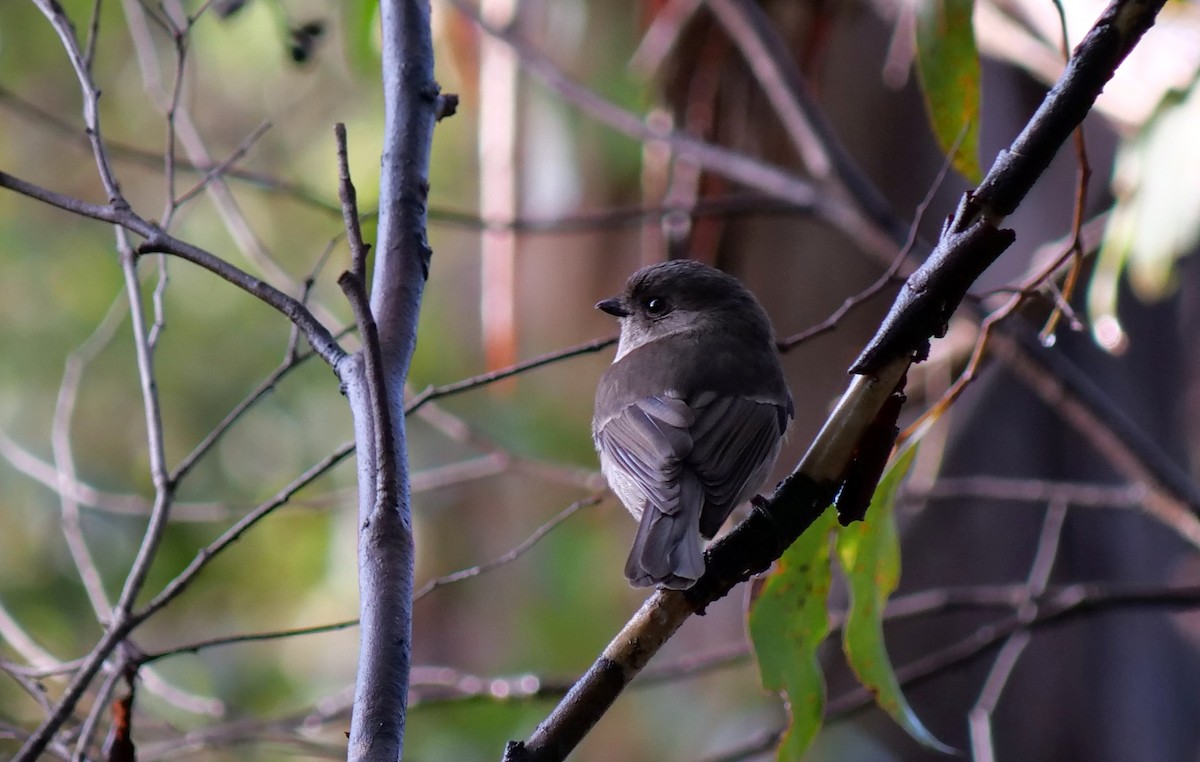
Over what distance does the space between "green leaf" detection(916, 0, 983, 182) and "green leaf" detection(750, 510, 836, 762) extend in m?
0.98

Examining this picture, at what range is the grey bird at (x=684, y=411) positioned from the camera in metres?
2.56

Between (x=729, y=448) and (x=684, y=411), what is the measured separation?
0.80 feet

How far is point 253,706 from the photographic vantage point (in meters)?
7.14

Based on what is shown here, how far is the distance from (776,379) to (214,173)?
159 cm

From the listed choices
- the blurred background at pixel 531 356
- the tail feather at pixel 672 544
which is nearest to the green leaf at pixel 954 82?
the blurred background at pixel 531 356

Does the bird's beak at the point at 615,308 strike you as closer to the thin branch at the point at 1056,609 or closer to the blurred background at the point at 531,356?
the blurred background at the point at 531,356

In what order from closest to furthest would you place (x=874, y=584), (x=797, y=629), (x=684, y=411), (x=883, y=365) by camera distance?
(x=883, y=365)
(x=797, y=629)
(x=874, y=584)
(x=684, y=411)

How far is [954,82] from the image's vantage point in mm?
2932

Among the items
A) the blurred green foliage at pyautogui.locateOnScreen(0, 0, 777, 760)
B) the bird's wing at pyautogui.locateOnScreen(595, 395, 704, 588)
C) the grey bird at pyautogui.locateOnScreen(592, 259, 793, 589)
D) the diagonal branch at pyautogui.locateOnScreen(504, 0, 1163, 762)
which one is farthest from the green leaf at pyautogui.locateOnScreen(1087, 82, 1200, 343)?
the blurred green foliage at pyautogui.locateOnScreen(0, 0, 777, 760)

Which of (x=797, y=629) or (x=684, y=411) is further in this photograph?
(x=684, y=411)

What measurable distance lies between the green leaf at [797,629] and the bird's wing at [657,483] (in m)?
0.24

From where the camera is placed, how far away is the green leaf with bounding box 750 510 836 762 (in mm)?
2525

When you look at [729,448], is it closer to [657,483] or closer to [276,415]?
[657,483]

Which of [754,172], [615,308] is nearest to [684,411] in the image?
[615,308]
